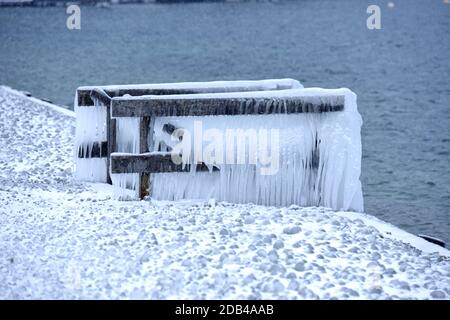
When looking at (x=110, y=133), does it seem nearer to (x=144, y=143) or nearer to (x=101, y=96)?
(x=101, y=96)

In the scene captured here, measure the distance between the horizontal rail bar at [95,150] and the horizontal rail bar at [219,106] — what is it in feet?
6.07

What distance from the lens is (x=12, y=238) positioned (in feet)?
31.1

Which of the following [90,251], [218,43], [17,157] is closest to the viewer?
[90,251]

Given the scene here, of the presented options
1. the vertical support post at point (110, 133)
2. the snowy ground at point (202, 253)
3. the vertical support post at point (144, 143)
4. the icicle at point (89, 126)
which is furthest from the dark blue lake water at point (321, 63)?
the icicle at point (89, 126)

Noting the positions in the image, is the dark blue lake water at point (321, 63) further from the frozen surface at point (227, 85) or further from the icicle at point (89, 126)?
Answer: the icicle at point (89, 126)

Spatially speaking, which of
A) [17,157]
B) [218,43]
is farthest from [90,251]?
[218,43]

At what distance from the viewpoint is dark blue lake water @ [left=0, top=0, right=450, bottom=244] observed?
23.1 metres

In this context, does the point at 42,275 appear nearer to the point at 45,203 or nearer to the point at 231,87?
the point at 45,203

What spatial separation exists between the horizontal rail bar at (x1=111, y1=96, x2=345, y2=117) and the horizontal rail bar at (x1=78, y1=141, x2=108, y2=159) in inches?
72.8

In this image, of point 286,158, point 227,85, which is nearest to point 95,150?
point 227,85

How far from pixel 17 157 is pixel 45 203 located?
15.8 feet

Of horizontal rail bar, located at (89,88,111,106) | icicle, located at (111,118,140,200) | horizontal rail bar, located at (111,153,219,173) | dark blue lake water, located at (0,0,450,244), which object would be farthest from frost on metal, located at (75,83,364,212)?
dark blue lake water, located at (0,0,450,244)

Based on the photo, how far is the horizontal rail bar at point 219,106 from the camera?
10984mm
